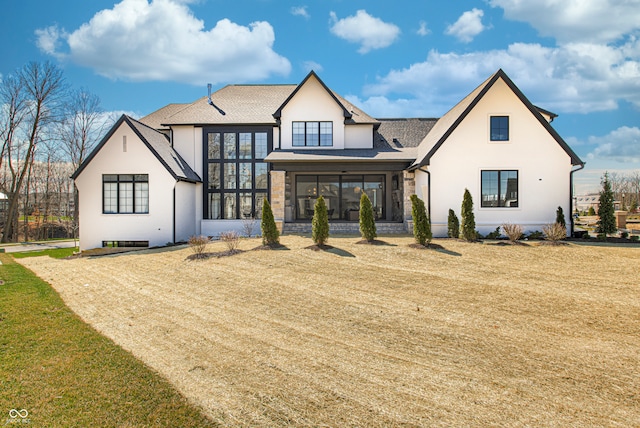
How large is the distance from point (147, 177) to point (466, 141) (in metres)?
15.4

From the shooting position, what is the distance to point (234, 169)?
2294 centimetres

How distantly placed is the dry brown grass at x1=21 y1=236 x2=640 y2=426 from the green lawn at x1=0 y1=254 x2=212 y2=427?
0.32 m

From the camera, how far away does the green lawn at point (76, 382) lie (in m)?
4.73

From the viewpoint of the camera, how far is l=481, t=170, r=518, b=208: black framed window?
18297 mm

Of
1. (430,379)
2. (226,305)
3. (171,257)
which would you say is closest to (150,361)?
(226,305)

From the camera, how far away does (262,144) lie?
22922 mm

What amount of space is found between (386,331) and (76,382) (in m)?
5.10

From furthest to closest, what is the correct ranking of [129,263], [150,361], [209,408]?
1. [129,263]
2. [150,361]
3. [209,408]

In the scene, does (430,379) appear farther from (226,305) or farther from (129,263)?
(129,263)

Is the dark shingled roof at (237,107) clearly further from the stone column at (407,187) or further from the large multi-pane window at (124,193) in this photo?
the stone column at (407,187)

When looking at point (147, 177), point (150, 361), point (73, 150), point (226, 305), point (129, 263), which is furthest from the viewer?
point (73, 150)

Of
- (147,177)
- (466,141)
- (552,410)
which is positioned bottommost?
(552,410)

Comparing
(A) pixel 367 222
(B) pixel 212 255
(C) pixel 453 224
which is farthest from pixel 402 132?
(B) pixel 212 255

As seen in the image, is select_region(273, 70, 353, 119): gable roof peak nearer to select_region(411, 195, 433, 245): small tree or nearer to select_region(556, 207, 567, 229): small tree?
select_region(411, 195, 433, 245): small tree
